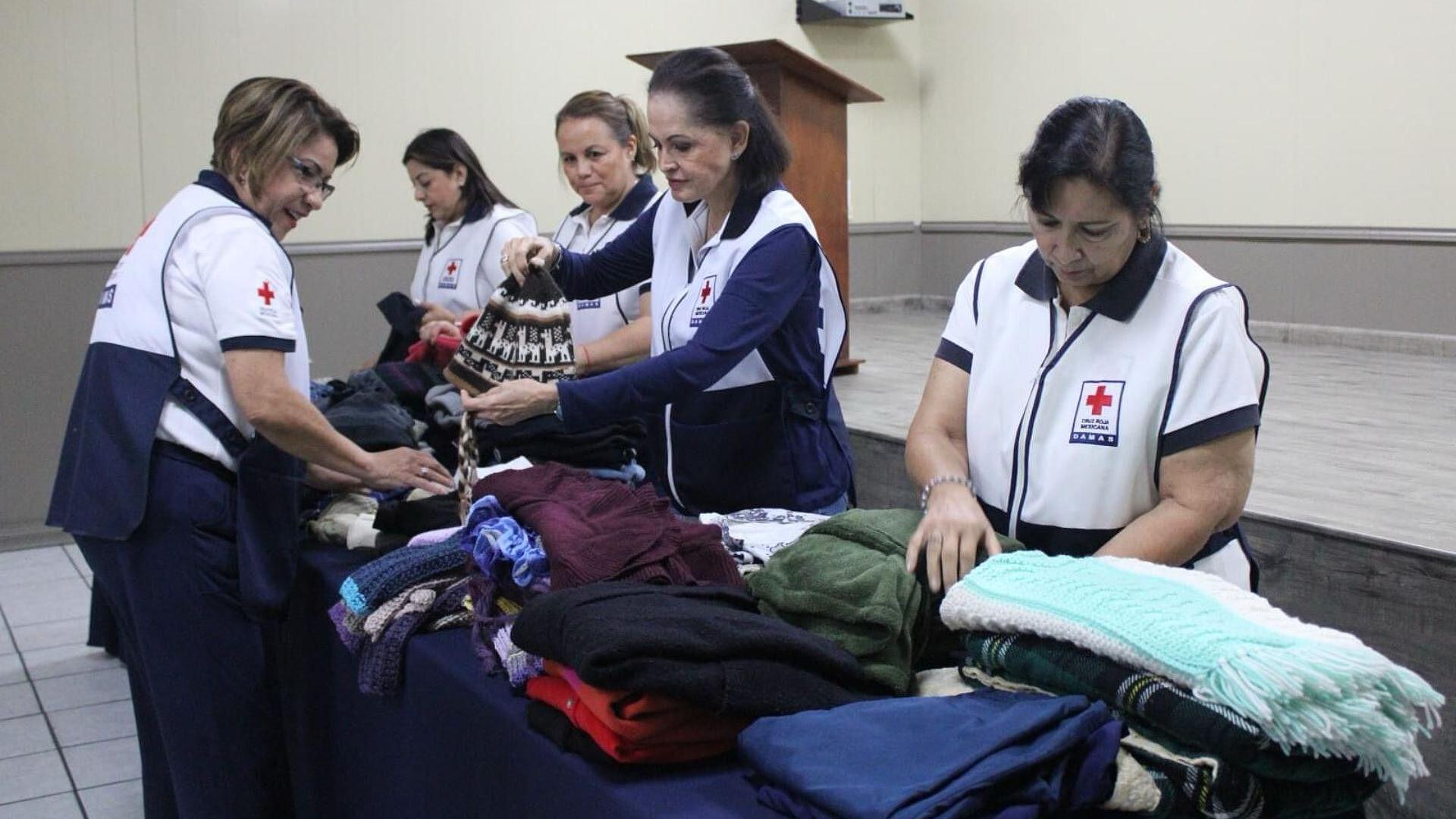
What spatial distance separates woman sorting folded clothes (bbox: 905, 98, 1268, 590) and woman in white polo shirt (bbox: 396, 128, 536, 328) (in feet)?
6.91

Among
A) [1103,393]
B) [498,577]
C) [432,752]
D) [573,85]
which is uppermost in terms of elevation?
[573,85]

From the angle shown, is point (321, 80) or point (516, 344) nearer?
point (516, 344)

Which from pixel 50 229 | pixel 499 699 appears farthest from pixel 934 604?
pixel 50 229

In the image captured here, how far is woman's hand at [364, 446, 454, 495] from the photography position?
7.23ft

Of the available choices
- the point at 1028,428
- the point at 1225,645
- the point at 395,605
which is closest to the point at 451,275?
the point at 395,605

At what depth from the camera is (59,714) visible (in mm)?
3449

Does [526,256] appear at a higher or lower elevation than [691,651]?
higher

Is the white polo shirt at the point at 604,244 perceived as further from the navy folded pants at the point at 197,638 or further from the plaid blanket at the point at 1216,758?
the plaid blanket at the point at 1216,758

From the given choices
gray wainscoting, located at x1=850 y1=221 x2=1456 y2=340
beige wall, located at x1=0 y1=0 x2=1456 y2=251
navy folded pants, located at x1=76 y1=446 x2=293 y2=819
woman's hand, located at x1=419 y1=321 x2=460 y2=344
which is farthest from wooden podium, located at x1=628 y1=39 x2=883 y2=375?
navy folded pants, located at x1=76 y1=446 x2=293 y2=819

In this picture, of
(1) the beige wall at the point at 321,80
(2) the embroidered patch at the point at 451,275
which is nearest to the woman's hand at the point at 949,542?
(2) the embroidered patch at the point at 451,275

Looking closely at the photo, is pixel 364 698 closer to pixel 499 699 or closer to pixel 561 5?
pixel 499 699

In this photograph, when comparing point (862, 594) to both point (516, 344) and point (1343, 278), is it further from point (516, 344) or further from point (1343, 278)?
point (1343, 278)

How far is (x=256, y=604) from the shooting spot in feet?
6.67

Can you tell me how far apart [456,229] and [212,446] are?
1.74m
